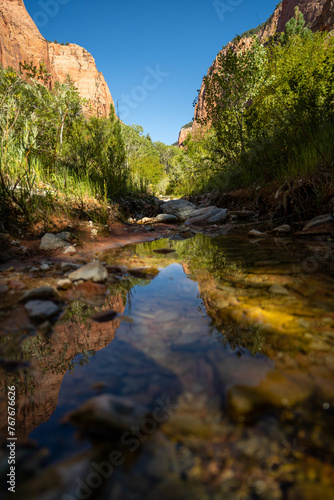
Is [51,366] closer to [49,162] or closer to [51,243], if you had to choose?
[51,243]

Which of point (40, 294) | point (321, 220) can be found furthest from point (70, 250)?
point (321, 220)

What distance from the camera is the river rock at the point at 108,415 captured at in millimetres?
738

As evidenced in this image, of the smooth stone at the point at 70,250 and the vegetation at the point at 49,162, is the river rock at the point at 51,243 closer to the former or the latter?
the smooth stone at the point at 70,250

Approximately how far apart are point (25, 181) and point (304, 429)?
399 centimetres

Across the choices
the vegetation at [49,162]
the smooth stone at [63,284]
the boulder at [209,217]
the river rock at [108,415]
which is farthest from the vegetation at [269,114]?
the river rock at [108,415]

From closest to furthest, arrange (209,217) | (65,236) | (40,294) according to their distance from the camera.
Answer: (40,294) → (65,236) → (209,217)

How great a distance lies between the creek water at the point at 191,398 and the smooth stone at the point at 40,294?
22 centimetres

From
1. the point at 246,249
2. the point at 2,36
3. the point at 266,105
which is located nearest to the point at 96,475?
the point at 246,249

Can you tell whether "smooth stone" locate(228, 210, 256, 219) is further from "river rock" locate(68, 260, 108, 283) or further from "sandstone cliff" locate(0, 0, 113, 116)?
"sandstone cliff" locate(0, 0, 113, 116)

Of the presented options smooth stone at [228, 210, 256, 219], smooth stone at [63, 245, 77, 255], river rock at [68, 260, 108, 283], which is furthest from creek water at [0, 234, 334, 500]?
smooth stone at [228, 210, 256, 219]

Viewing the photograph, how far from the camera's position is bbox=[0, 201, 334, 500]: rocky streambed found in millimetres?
587

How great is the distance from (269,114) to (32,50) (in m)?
64.2

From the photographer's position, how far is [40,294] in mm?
1637

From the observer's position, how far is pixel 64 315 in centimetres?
150
